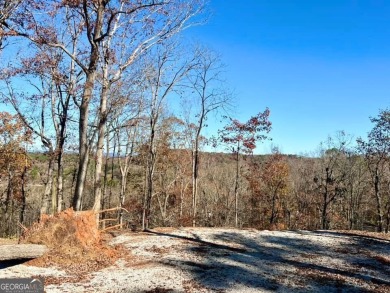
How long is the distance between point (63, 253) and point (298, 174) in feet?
127

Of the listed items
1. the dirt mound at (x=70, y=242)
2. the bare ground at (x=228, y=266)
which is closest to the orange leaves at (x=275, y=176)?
the bare ground at (x=228, y=266)

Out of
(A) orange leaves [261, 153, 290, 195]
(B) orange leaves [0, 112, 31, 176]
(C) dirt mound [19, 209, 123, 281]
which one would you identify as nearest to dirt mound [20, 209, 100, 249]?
(C) dirt mound [19, 209, 123, 281]

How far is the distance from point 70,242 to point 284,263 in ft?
17.0

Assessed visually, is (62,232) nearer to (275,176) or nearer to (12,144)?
(12,144)

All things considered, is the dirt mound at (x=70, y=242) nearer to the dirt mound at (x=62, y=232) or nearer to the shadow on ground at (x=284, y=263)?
the dirt mound at (x=62, y=232)

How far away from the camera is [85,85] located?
9.91 meters

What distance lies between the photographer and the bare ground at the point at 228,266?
659 centimetres

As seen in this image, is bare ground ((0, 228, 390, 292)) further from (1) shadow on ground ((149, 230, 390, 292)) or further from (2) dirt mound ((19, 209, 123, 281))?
(2) dirt mound ((19, 209, 123, 281))

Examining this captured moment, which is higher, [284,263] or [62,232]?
[62,232]

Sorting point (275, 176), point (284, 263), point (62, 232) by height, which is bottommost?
point (284, 263)

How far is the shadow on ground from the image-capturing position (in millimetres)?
6930

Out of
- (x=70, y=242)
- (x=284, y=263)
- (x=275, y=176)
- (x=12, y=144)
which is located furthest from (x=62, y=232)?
(x=275, y=176)

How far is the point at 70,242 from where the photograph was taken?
26.1 ft

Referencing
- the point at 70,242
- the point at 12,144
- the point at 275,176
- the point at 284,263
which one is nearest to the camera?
the point at 70,242
